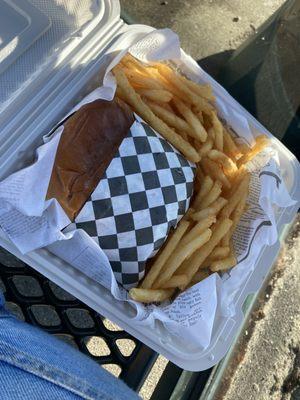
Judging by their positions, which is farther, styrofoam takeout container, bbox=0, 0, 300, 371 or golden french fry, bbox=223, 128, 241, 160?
golden french fry, bbox=223, 128, 241, 160

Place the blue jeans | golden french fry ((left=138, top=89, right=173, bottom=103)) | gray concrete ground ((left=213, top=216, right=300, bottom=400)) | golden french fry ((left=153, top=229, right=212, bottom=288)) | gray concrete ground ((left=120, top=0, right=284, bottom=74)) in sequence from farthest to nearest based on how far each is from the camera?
gray concrete ground ((left=120, top=0, right=284, bottom=74)) → gray concrete ground ((left=213, top=216, right=300, bottom=400)) → golden french fry ((left=138, top=89, right=173, bottom=103)) → golden french fry ((left=153, top=229, right=212, bottom=288)) → the blue jeans

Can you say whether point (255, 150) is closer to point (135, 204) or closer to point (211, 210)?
point (211, 210)

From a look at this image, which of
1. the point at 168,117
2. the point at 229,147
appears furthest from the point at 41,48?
the point at 229,147

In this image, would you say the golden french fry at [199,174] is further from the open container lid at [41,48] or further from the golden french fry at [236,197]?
the open container lid at [41,48]

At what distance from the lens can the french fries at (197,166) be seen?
130cm

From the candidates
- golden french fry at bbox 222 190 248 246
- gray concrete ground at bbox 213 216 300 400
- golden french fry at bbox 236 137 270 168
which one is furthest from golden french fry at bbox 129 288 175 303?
gray concrete ground at bbox 213 216 300 400

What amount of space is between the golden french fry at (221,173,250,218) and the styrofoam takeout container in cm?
16

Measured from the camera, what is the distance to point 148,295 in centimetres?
125

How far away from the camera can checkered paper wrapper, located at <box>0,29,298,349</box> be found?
119cm

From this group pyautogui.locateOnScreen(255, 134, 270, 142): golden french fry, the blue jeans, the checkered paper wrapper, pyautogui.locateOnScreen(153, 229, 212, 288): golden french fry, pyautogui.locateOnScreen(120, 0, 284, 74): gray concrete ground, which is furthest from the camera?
pyautogui.locateOnScreen(120, 0, 284, 74): gray concrete ground

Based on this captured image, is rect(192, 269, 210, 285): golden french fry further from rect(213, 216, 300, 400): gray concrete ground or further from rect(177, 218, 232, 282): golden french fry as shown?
rect(213, 216, 300, 400): gray concrete ground

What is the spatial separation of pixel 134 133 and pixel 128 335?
0.52 metres

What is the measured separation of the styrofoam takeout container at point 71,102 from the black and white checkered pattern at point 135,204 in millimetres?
100

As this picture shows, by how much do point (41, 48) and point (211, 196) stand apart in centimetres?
58
